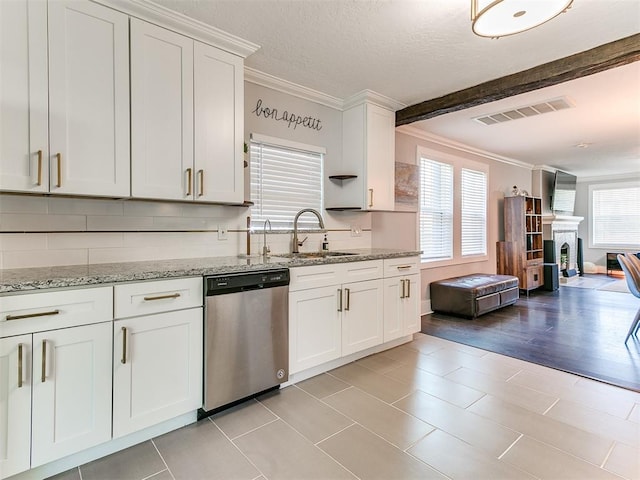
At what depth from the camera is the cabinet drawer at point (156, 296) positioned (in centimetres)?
175

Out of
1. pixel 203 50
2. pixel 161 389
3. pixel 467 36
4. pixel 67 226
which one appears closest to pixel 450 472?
pixel 161 389

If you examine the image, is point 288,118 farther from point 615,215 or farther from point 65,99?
point 615,215

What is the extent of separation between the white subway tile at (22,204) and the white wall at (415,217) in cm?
313

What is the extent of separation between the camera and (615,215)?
28.0 ft

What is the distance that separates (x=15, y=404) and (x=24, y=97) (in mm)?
1487

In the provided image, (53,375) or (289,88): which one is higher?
(289,88)

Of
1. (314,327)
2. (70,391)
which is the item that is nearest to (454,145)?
(314,327)

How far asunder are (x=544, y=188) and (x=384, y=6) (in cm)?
705

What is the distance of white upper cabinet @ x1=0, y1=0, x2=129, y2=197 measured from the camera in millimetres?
1687

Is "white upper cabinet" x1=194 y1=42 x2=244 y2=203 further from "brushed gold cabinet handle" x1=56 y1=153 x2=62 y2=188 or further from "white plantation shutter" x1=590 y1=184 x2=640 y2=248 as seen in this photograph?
"white plantation shutter" x1=590 y1=184 x2=640 y2=248

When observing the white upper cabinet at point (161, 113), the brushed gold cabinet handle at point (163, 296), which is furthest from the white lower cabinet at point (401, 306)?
the white upper cabinet at point (161, 113)

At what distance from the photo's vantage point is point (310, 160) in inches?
137

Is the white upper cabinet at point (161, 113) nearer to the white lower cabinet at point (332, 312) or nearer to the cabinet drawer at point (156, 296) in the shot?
the cabinet drawer at point (156, 296)

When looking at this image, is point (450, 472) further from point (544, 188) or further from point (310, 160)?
point (544, 188)
